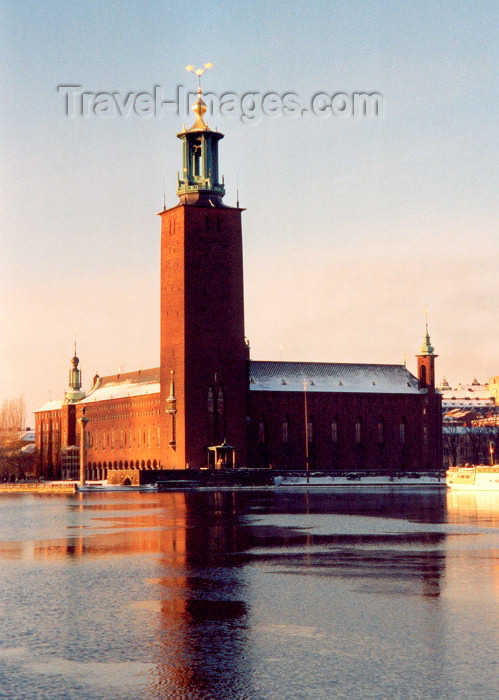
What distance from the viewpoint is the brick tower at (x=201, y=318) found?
107625 millimetres

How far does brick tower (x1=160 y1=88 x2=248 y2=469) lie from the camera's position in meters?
108

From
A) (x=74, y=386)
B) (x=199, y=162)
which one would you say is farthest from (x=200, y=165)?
(x=74, y=386)

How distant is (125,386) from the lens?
430 ft

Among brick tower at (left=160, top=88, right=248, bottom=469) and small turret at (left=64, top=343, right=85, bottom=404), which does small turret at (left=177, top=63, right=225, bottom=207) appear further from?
small turret at (left=64, top=343, right=85, bottom=404)

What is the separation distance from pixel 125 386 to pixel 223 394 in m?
24.8

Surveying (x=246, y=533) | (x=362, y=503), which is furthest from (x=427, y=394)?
(x=246, y=533)

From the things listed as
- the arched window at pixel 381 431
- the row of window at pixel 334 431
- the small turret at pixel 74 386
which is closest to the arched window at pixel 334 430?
the row of window at pixel 334 431

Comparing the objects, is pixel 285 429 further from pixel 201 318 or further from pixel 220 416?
pixel 201 318

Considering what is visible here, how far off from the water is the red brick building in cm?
6678

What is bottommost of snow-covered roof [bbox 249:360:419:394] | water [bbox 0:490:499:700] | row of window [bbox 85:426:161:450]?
water [bbox 0:490:499:700]

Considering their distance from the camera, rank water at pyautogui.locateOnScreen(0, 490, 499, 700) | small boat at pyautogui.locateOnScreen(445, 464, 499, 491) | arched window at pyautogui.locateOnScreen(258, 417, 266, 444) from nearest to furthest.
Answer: water at pyautogui.locateOnScreen(0, 490, 499, 700)
small boat at pyautogui.locateOnScreen(445, 464, 499, 491)
arched window at pyautogui.locateOnScreen(258, 417, 266, 444)

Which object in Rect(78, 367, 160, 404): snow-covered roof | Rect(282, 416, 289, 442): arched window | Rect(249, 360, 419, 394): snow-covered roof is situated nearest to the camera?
Rect(282, 416, 289, 442): arched window

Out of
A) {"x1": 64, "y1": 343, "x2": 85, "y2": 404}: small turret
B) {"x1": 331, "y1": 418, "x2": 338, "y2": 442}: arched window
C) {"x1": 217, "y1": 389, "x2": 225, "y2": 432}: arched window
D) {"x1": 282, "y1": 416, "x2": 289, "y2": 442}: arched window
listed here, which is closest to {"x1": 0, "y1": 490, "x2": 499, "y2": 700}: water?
{"x1": 217, "y1": 389, "x2": 225, "y2": 432}: arched window

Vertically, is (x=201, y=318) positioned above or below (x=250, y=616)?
above
